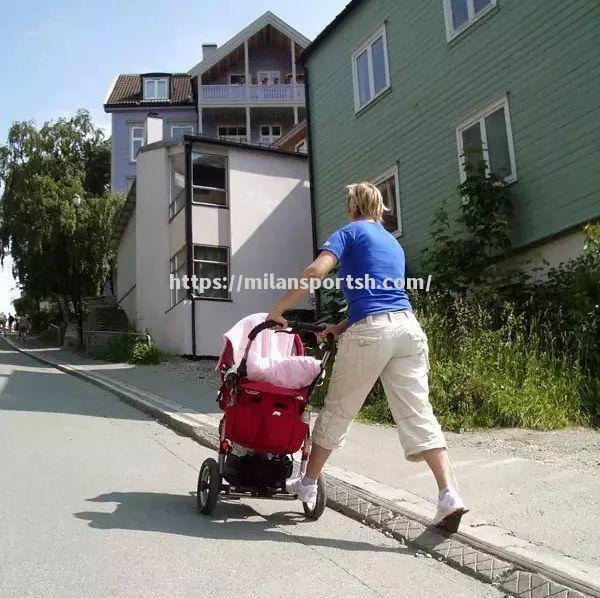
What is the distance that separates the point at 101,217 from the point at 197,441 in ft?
80.1

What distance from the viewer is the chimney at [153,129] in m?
24.5

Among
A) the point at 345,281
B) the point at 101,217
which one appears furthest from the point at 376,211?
the point at 101,217

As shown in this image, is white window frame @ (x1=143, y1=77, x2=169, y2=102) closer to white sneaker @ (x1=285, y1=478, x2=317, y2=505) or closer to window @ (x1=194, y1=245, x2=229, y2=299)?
window @ (x1=194, y1=245, x2=229, y2=299)

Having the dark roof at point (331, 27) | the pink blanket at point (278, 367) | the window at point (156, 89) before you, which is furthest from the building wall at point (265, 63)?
the pink blanket at point (278, 367)

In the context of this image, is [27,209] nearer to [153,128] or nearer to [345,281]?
[153,128]

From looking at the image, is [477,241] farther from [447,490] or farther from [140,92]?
[140,92]

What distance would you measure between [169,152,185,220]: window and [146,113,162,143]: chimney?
195 inches

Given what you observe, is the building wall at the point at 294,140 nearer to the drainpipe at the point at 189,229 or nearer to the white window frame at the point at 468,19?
the drainpipe at the point at 189,229

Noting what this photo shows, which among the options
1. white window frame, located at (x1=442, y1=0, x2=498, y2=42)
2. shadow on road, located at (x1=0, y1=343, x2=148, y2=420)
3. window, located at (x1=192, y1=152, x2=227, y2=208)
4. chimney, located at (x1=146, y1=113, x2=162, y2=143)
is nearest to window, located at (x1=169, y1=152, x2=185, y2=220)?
window, located at (x1=192, y1=152, x2=227, y2=208)

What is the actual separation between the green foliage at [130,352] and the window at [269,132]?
17189mm

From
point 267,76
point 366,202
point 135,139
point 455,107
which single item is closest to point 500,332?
point 366,202

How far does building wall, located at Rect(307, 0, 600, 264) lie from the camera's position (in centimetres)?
980

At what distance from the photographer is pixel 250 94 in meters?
33.1

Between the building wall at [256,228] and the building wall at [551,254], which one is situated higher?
the building wall at [256,228]
